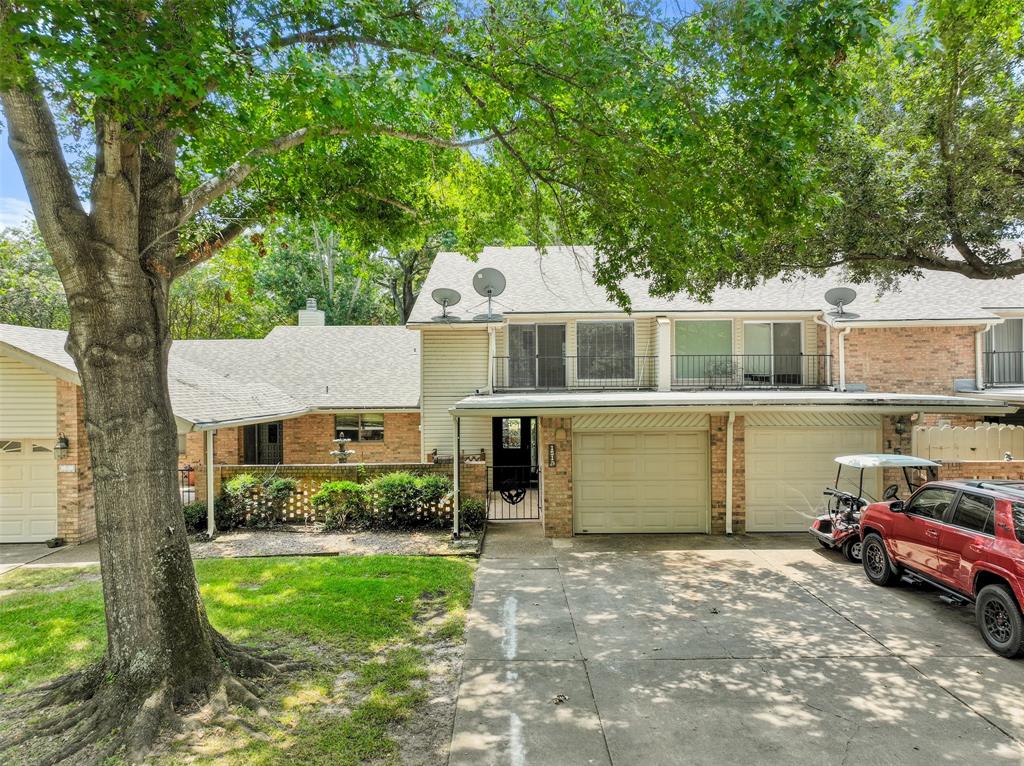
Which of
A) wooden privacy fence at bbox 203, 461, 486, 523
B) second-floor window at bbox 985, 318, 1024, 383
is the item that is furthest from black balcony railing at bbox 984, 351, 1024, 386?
wooden privacy fence at bbox 203, 461, 486, 523

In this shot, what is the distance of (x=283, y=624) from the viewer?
6938 millimetres

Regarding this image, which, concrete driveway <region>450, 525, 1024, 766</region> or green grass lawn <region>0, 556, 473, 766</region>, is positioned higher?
green grass lawn <region>0, 556, 473, 766</region>

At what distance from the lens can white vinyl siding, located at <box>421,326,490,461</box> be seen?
15492 millimetres

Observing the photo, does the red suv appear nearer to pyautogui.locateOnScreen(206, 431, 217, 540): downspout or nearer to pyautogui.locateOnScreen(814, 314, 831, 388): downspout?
pyautogui.locateOnScreen(814, 314, 831, 388): downspout

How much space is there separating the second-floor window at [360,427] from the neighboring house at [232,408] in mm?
33

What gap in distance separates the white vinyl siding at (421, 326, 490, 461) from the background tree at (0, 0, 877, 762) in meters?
8.90

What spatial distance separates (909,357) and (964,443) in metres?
3.81

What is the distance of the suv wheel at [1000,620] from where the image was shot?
5953mm

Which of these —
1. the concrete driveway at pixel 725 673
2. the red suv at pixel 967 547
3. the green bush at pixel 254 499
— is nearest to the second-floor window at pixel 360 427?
the green bush at pixel 254 499

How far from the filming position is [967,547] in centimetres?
660

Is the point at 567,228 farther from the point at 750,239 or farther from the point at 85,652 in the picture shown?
the point at 85,652

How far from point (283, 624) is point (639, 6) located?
8.37 m

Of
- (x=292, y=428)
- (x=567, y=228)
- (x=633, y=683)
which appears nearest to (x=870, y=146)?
(x=567, y=228)

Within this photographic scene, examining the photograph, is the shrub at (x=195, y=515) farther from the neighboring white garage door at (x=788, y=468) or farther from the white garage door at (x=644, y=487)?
the neighboring white garage door at (x=788, y=468)
